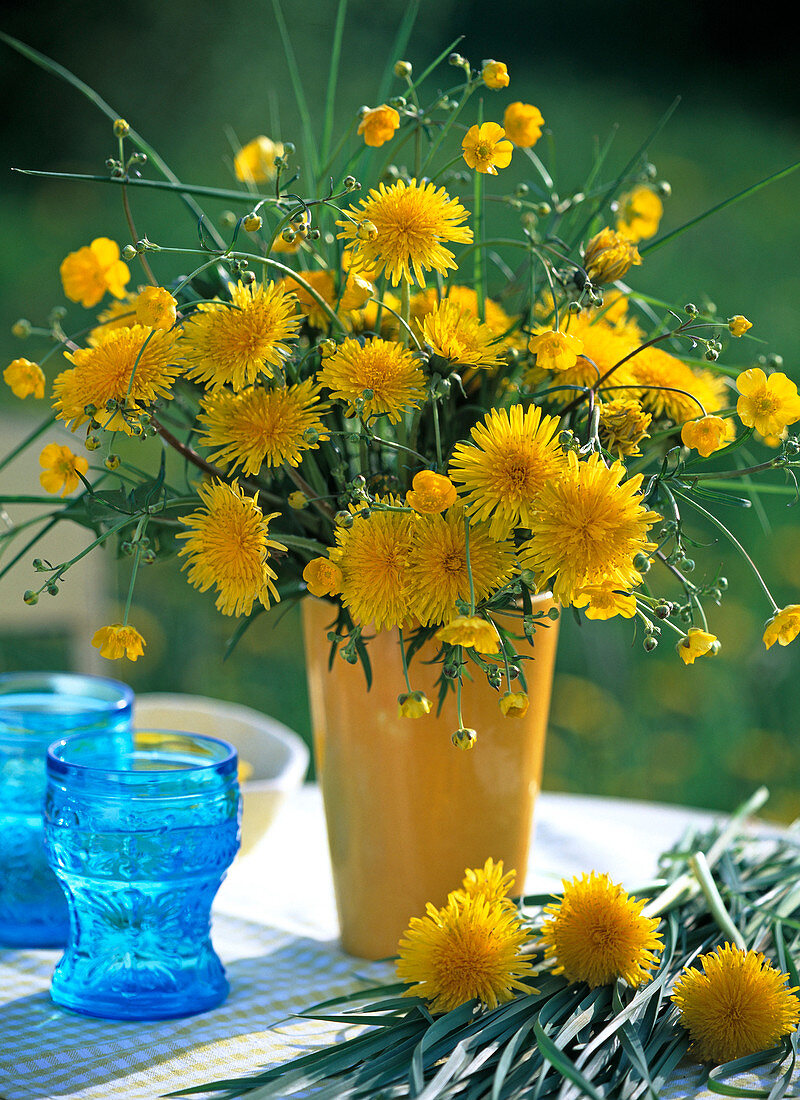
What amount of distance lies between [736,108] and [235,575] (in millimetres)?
2509

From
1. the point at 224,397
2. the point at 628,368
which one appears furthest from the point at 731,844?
the point at 224,397

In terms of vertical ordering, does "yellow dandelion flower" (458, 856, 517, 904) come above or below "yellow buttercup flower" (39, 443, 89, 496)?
below

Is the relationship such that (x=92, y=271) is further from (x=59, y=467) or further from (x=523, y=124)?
(x=523, y=124)

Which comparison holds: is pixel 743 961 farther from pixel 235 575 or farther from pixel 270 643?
pixel 270 643

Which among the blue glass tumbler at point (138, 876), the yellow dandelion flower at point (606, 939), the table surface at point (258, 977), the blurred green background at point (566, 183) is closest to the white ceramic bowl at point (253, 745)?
the table surface at point (258, 977)

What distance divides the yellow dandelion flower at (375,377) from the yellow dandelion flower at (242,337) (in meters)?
0.03

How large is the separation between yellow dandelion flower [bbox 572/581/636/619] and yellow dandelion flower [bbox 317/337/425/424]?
120 mm

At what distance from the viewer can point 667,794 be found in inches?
78.3

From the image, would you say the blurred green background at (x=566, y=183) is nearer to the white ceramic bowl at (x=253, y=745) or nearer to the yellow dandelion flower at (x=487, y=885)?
the white ceramic bowl at (x=253, y=745)

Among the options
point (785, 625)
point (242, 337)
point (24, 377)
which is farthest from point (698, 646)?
point (24, 377)

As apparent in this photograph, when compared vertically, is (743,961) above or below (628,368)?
below

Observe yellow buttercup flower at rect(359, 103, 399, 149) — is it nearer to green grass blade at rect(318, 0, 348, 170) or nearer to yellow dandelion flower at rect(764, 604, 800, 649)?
green grass blade at rect(318, 0, 348, 170)

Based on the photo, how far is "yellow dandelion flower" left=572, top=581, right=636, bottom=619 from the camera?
18.2 inches

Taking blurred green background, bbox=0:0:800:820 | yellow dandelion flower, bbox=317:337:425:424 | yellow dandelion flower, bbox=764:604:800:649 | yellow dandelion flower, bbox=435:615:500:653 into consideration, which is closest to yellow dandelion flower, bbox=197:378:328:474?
yellow dandelion flower, bbox=317:337:425:424
